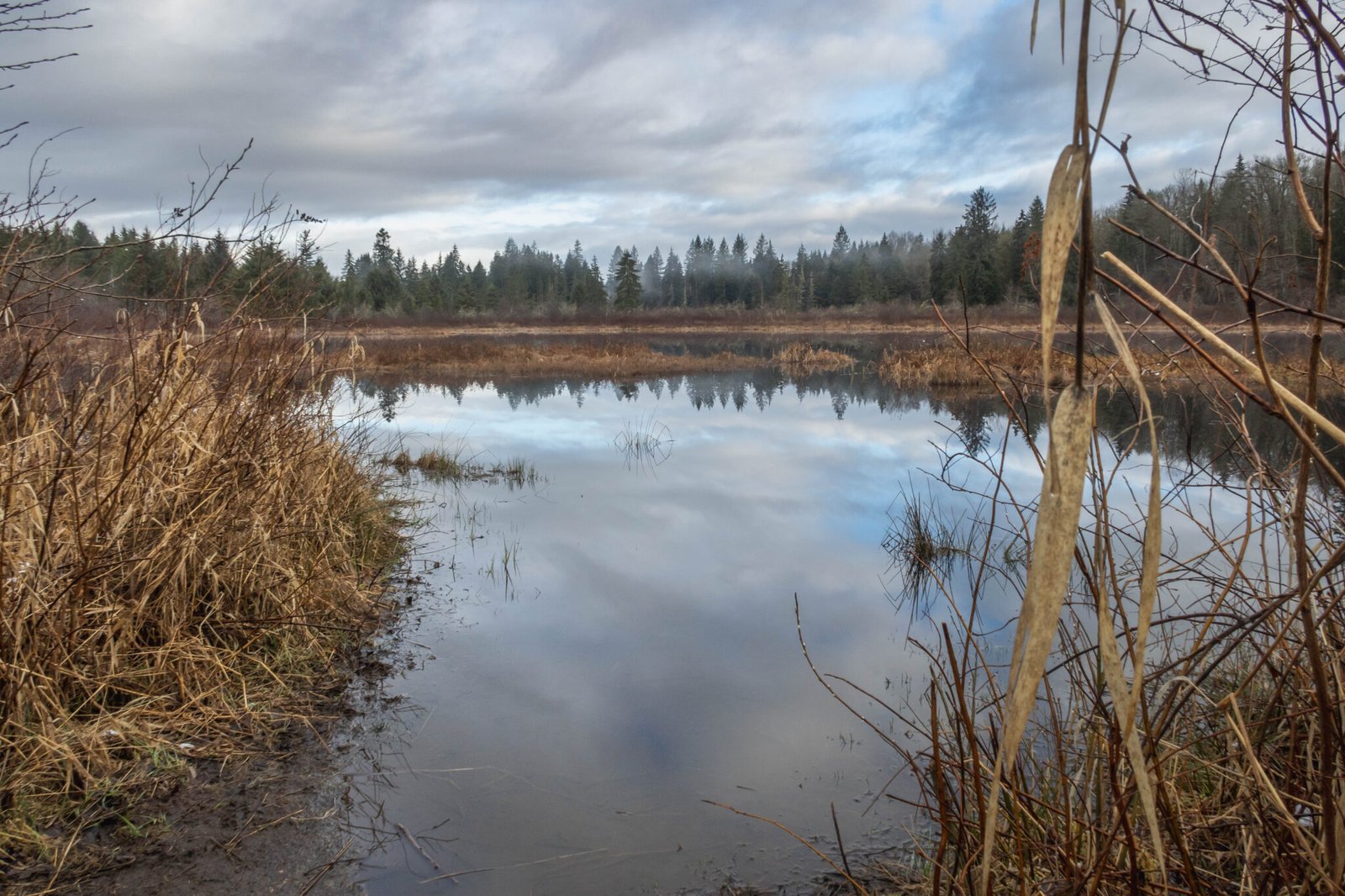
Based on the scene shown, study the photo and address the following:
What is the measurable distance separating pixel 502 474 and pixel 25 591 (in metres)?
6.52

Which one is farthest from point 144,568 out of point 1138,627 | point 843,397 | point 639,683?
point 843,397

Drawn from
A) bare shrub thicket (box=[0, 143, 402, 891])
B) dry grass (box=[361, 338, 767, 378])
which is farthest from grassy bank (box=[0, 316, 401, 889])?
dry grass (box=[361, 338, 767, 378])

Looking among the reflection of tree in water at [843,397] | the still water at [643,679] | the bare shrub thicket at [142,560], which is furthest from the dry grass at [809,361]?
the bare shrub thicket at [142,560]

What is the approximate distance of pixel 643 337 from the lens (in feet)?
123

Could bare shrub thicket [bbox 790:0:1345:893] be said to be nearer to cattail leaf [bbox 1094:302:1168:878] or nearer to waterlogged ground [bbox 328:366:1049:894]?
cattail leaf [bbox 1094:302:1168:878]

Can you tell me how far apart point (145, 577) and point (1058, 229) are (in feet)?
12.5

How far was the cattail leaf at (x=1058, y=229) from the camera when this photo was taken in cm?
43

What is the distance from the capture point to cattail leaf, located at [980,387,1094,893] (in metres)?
0.44

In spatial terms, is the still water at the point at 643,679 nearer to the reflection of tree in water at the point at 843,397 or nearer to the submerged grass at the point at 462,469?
the submerged grass at the point at 462,469

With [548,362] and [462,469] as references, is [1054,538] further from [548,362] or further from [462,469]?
[548,362]

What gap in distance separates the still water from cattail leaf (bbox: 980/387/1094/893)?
2.59 metres

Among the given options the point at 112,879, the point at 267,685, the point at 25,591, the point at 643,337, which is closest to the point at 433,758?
the point at 267,685

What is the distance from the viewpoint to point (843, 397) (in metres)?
16.6

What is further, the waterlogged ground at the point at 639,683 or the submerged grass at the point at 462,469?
the submerged grass at the point at 462,469
